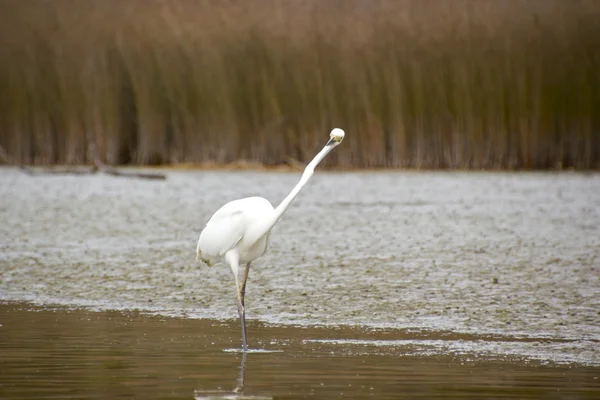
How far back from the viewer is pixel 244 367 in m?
8.05

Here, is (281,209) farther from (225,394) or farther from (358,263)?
(358,263)

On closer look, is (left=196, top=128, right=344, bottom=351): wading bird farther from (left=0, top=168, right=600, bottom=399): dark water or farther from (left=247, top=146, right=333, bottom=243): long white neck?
(left=0, top=168, right=600, bottom=399): dark water

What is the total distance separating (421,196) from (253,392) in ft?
59.2

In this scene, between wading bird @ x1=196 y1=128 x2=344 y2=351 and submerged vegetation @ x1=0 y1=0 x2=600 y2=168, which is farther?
submerged vegetation @ x1=0 y1=0 x2=600 y2=168

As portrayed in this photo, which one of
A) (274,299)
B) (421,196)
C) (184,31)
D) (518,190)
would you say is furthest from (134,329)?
(184,31)

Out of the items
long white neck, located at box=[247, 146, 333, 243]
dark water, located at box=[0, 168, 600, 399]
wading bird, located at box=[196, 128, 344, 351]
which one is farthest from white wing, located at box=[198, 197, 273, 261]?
dark water, located at box=[0, 168, 600, 399]

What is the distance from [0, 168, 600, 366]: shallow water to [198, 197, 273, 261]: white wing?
2.87 feet

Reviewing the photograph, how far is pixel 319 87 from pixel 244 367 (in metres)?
24.9

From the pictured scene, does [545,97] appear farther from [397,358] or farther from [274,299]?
[397,358]

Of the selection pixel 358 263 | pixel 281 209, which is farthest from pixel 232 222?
pixel 358 263

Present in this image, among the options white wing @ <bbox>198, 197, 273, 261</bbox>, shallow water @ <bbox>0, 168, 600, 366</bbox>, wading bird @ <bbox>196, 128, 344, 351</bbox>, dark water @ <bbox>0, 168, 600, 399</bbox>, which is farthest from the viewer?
shallow water @ <bbox>0, 168, 600, 366</bbox>

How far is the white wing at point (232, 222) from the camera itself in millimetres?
9758

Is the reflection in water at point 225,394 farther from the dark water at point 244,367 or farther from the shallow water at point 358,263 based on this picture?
the shallow water at point 358,263

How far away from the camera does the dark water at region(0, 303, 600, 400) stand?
7141 mm
